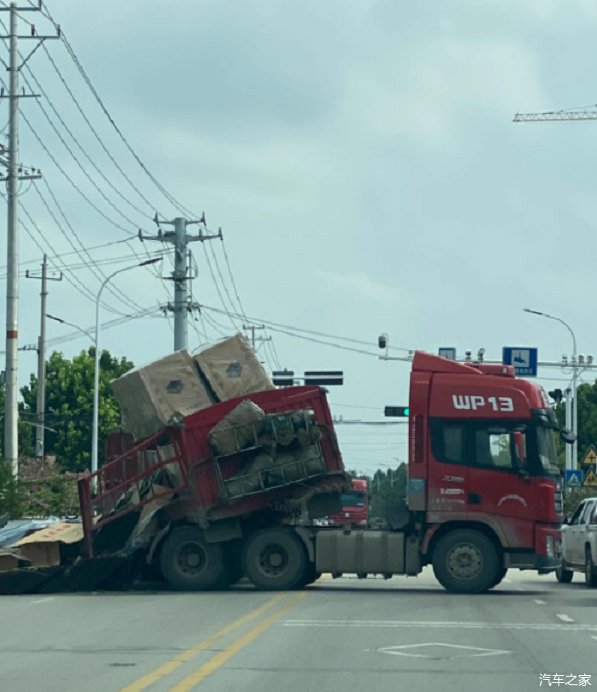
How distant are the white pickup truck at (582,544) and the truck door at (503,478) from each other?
4.21 meters

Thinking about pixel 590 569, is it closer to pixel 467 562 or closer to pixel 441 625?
pixel 467 562

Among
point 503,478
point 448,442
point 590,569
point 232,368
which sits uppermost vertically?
point 232,368

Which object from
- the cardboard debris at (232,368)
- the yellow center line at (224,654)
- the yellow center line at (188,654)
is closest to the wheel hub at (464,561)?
the cardboard debris at (232,368)

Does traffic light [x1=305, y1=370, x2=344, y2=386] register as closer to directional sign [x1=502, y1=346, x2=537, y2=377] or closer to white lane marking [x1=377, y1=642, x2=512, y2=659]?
directional sign [x1=502, y1=346, x2=537, y2=377]

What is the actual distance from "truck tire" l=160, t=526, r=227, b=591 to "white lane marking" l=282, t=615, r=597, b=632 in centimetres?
670

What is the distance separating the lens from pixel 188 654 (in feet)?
48.2

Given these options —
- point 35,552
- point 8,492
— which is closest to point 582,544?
point 35,552

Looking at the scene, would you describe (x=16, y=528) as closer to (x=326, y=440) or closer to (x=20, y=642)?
(x=326, y=440)

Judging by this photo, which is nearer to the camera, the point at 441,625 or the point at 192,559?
the point at 441,625

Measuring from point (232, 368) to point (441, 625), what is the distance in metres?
8.65

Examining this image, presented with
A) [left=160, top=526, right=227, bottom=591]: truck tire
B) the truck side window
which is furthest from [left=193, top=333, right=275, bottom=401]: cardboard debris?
the truck side window

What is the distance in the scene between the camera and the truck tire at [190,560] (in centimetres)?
2544

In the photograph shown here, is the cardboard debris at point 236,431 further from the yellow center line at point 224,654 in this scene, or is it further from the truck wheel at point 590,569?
the truck wheel at point 590,569

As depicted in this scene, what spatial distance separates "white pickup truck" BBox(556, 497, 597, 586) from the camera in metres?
28.7
